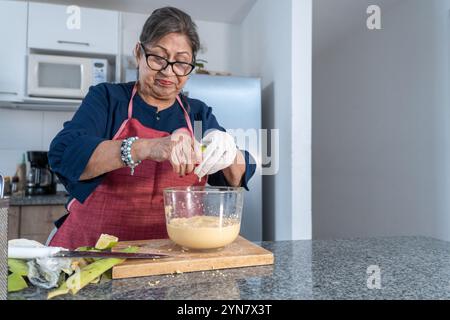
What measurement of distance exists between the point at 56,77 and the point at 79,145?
5.37ft

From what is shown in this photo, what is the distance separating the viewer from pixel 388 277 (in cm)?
64

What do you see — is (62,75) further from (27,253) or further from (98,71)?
(27,253)

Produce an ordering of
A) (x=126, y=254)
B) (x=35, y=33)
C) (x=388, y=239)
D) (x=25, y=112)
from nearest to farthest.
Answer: (x=126, y=254) → (x=388, y=239) → (x=35, y=33) → (x=25, y=112)

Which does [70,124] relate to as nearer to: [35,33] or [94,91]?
[94,91]

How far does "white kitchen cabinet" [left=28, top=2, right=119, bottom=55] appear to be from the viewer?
86.1 inches

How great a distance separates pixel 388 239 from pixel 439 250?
0.49 feet

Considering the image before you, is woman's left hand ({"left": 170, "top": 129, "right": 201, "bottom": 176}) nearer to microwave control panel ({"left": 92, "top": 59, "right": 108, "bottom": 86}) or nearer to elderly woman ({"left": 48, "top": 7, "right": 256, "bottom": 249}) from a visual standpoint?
elderly woman ({"left": 48, "top": 7, "right": 256, "bottom": 249})

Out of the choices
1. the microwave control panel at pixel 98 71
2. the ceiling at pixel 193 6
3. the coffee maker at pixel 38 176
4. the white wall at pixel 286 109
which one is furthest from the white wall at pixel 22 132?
the white wall at pixel 286 109

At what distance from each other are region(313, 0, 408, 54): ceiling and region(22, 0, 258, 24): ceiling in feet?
1.64

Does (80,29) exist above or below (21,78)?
above

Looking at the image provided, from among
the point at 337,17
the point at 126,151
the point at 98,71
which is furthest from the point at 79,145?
the point at 337,17

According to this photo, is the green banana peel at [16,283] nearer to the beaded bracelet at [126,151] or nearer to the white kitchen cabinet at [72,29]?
the beaded bracelet at [126,151]

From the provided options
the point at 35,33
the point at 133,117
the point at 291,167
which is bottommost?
the point at 291,167

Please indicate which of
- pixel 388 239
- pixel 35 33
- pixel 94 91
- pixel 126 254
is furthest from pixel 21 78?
pixel 388 239
